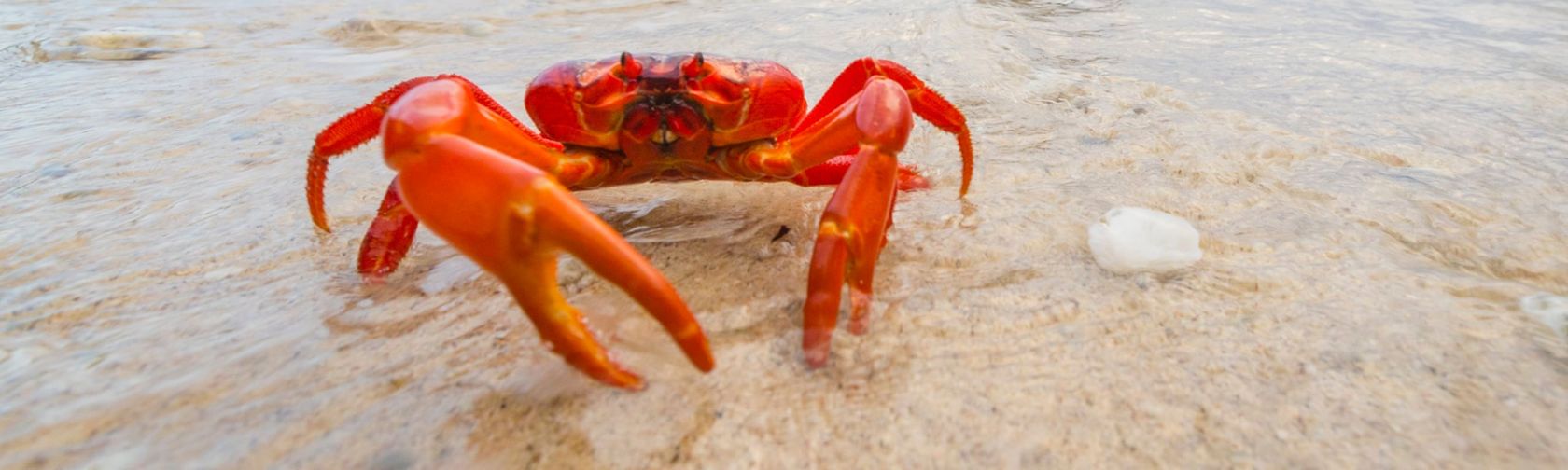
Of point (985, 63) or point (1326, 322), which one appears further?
point (985, 63)

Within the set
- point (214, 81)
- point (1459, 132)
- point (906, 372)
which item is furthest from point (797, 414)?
point (214, 81)

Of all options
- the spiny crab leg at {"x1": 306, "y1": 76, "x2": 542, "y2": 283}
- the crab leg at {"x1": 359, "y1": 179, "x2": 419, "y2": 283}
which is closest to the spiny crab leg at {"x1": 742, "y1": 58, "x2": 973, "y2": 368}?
the spiny crab leg at {"x1": 306, "y1": 76, "x2": 542, "y2": 283}

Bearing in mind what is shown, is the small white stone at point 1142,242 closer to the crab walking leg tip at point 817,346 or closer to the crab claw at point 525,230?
the crab walking leg tip at point 817,346

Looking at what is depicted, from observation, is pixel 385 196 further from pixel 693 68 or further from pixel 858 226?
pixel 858 226

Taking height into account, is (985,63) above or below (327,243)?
above

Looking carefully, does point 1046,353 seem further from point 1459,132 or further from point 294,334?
point 1459,132

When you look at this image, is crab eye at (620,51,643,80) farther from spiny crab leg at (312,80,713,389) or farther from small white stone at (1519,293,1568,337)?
small white stone at (1519,293,1568,337)
